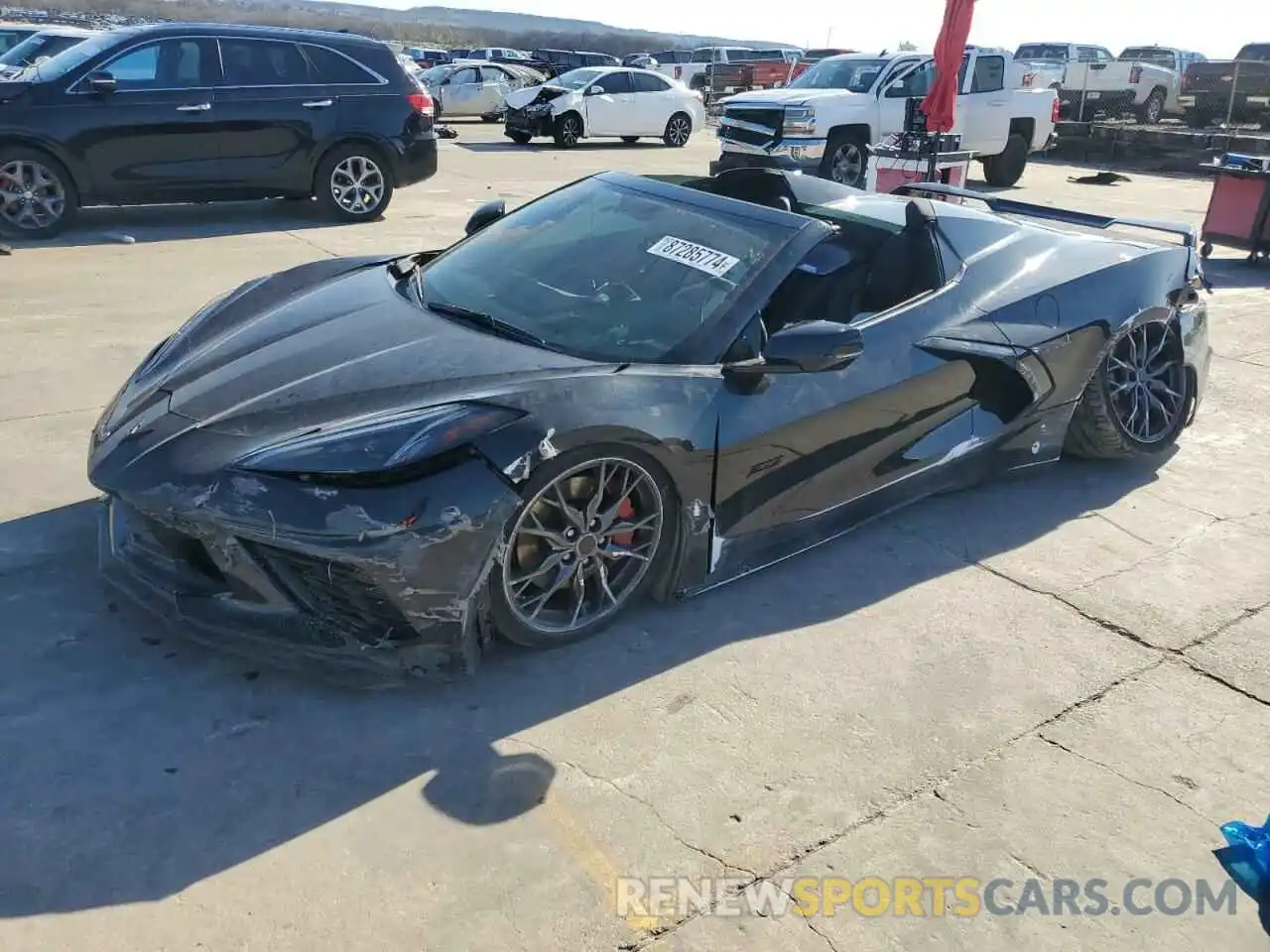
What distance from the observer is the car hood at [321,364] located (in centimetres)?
308

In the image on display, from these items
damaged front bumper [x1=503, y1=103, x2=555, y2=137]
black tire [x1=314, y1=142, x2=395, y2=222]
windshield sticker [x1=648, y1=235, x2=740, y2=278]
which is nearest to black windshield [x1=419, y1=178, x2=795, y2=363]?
windshield sticker [x1=648, y1=235, x2=740, y2=278]

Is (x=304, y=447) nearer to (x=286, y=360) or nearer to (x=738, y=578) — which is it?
(x=286, y=360)

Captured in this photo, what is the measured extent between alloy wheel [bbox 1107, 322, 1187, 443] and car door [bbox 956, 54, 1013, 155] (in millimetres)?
11062

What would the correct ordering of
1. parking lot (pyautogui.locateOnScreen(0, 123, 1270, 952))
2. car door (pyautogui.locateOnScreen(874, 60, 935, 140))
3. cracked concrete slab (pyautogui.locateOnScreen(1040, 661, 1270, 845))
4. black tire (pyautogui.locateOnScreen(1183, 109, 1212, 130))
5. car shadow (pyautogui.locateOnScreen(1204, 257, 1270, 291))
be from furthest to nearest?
black tire (pyautogui.locateOnScreen(1183, 109, 1212, 130)) → car door (pyautogui.locateOnScreen(874, 60, 935, 140)) → car shadow (pyautogui.locateOnScreen(1204, 257, 1270, 291)) → cracked concrete slab (pyautogui.locateOnScreen(1040, 661, 1270, 845)) → parking lot (pyautogui.locateOnScreen(0, 123, 1270, 952))

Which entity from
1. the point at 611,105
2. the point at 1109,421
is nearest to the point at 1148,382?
the point at 1109,421

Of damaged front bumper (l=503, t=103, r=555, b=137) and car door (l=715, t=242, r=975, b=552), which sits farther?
damaged front bumper (l=503, t=103, r=555, b=137)

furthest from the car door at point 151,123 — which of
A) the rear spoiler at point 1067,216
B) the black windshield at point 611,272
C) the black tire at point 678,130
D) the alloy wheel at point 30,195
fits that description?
the black tire at point 678,130

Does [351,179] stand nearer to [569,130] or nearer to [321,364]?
[321,364]

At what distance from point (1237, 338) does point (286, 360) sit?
6.63 meters

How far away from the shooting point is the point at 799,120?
523 inches

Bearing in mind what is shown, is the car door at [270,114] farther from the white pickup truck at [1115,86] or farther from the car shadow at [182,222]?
the white pickup truck at [1115,86]

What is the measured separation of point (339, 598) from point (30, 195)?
7579mm

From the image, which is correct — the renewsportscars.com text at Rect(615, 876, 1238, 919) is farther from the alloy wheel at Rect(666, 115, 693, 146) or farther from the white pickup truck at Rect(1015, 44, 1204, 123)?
the white pickup truck at Rect(1015, 44, 1204, 123)

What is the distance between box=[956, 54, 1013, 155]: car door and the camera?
15.0 metres
